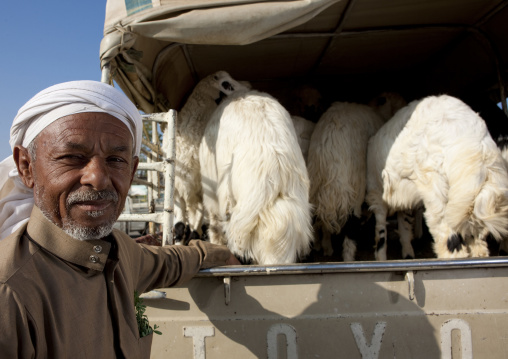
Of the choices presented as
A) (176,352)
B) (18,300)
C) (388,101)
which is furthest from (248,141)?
(388,101)

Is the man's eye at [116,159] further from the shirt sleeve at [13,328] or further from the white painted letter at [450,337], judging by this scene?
the white painted letter at [450,337]

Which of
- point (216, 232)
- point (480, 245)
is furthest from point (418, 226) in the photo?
point (216, 232)

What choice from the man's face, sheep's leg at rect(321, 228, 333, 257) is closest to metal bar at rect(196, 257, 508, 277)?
the man's face

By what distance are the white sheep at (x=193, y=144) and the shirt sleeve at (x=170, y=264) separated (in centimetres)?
205

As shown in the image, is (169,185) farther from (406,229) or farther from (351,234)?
(406,229)

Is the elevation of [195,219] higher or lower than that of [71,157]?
higher

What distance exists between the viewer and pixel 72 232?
53.3 inches

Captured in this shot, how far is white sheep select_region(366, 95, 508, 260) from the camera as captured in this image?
9.91 feet

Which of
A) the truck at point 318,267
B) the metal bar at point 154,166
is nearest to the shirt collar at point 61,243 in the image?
the truck at point 318,267

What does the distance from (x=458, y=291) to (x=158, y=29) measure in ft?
9.42

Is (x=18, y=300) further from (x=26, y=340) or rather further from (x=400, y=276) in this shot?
(x=400, y=276)

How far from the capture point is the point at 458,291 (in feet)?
7.36

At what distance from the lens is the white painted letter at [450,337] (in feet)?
7.17

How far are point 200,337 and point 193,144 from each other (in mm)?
2498
